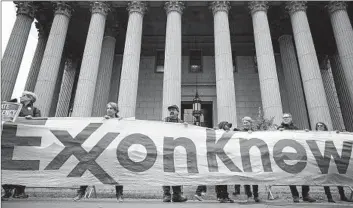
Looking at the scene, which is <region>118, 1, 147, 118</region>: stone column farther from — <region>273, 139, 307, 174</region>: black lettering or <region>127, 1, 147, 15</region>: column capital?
<region>273, 139, 307, 174</region>: black lettering

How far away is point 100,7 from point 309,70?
14263 mm

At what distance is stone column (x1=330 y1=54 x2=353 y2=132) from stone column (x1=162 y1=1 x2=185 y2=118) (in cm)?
1295

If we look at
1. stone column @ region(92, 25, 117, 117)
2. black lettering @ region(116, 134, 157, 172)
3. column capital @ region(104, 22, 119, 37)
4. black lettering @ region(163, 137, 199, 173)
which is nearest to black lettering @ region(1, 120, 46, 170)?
black lettering @ region(116, 134, 157, 172)

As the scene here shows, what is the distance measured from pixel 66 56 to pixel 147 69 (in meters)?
7.41

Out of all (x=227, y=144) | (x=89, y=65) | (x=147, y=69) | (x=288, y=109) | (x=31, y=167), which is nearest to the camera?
(x=31, y=167)

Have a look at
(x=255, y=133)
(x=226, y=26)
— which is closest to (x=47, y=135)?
(x=255, y=133)

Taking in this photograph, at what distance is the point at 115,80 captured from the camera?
80.6 ft

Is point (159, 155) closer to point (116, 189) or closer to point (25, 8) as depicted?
point (116, 189)

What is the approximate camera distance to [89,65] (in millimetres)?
17453

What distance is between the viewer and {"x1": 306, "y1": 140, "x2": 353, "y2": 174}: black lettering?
307 inches

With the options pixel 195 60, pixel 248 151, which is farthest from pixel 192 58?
pixel 248 151

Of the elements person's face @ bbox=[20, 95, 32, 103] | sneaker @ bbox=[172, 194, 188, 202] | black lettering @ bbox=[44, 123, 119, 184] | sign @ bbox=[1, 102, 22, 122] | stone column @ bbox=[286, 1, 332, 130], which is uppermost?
stone column @ bbox=[286, 1, 332, 130]

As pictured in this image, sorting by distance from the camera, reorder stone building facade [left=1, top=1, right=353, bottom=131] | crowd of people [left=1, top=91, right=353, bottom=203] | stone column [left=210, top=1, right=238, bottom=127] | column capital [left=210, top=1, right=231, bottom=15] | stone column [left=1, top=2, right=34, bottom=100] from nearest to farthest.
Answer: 1. crowd of people [left=1, top=91, right=353, bottom=203]
2. stone column [left=210, top=1, right=238, bottom=127]
3. stone building facade [left=1, top=1, right=353, bottom=131]
4. stone column [left=1, top=2, right=34, bottom=100]
5. column capital [left=210, top=1, right=231, bottom=15]

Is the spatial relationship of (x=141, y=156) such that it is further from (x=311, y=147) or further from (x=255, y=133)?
(x=311, y=147)
